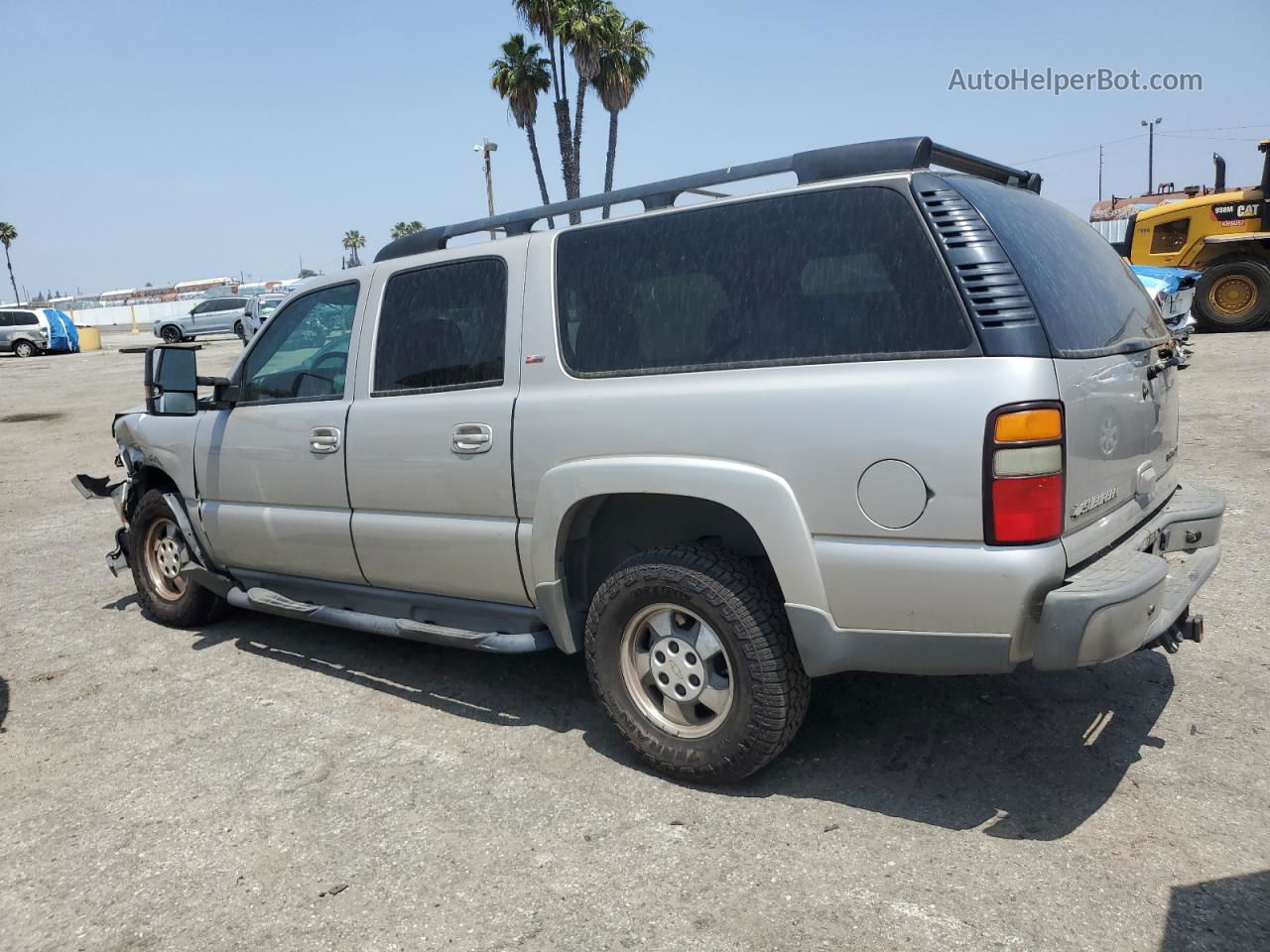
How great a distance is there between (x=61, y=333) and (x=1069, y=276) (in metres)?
35.7

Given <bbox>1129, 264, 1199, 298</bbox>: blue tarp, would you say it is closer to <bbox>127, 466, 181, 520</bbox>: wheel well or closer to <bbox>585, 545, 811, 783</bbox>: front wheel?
<bbox>585, 545, 811, 783</bbox>: front wheel

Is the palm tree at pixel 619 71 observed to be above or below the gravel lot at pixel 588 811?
above

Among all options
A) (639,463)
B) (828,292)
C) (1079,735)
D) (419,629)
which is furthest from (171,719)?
(1079,735)

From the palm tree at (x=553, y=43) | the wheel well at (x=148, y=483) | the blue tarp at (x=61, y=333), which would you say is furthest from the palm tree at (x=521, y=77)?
the wheel well at (x=148, y=483)

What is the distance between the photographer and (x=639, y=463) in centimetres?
319

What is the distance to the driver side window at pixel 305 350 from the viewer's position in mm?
4320

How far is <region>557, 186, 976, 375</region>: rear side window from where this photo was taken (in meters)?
2.81

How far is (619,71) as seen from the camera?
96.3 ft

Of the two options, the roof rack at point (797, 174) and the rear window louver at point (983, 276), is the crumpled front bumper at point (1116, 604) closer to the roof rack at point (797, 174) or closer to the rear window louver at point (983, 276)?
the rear window louver at point (983, 276)

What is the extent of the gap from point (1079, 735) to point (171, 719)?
359 centimetres

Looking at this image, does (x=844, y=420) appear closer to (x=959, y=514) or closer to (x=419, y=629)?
(x=959, y=514)

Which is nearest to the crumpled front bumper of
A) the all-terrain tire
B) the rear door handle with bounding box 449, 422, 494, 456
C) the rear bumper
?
the rear bumper

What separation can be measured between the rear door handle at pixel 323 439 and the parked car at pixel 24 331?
108ft

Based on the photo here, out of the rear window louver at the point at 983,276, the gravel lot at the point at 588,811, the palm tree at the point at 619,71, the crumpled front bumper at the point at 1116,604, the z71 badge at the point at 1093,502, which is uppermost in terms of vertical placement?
the palm tree at the point at 619,71
